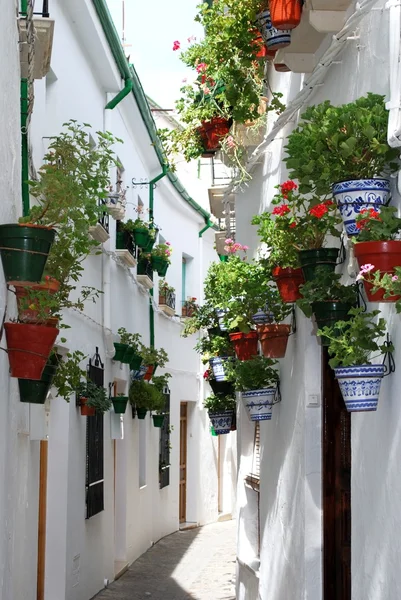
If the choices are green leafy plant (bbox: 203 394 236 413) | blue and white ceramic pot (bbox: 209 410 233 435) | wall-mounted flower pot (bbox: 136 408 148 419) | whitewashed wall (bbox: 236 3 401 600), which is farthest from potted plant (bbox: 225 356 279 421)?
wall-mounted flower pot (bbox: 136 408 148 419)

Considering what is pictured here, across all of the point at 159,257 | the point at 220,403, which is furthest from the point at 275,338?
the point at 159,257

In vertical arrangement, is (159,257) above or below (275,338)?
above

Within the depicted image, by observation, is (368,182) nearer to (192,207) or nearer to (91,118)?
(91,118)

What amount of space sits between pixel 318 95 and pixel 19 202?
2069mm

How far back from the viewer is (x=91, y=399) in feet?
35.7

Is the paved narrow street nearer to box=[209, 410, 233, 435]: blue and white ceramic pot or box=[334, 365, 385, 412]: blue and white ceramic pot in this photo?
box=[209, 410, 233, 435]: blue and white ceramic pot

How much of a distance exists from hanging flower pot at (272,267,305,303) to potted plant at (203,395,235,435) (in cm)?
604

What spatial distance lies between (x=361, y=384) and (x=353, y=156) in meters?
1.02

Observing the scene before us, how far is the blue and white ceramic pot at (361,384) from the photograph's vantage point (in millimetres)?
4613

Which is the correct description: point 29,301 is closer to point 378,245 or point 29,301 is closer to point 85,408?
point 378,245

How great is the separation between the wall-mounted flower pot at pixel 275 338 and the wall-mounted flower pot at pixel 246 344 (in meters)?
0.70

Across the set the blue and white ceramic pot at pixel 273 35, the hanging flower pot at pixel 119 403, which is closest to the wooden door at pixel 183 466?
the hanging flower pot at pixel 119 403

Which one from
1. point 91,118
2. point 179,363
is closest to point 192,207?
point 179,363

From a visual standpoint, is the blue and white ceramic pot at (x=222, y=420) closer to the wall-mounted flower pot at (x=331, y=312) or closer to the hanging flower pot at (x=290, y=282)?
the hanging flower pot at (x=290, y=282)
